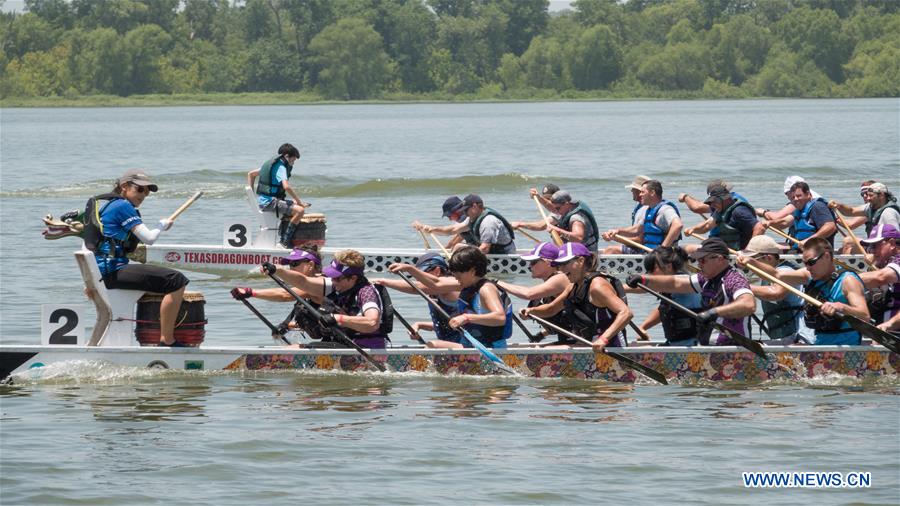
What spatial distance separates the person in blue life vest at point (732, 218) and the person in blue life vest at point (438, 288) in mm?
5476

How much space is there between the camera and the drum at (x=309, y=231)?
2312 centimetres

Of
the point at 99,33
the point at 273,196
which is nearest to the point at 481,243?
the point at 273,196

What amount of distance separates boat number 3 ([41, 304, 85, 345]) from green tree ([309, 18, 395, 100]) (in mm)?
113324

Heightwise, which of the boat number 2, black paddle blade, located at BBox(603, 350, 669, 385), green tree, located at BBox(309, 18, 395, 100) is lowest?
green tree, located at BBox(309, 18, 395, 100)

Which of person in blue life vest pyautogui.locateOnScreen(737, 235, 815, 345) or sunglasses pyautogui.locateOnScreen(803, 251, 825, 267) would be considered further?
person in blue life vest pyautogui.locateOnScreen(737, 235, 815, 345)

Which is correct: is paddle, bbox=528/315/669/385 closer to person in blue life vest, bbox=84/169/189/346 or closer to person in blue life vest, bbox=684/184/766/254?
person in blue life vest, bbox=84/169/189/346

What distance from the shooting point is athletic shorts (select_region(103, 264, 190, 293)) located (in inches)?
545

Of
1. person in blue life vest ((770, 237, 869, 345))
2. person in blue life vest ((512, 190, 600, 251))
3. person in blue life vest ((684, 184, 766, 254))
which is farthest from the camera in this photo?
person in blue life vest ((684, 184, 766, 254))

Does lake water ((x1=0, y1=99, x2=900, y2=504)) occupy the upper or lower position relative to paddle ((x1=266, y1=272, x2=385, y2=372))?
lower

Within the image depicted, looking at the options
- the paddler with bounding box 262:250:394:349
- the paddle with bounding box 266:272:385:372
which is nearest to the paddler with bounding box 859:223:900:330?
the paddler with bounding box 262:250:394:349

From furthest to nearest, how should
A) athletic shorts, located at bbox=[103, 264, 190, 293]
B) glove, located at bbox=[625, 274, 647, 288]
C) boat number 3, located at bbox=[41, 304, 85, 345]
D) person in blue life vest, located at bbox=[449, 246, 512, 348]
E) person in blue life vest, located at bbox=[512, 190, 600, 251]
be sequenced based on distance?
person in blue life vest, located at bbox=[512, 190, 600, 251] < boat number 3, located at bbox=[41, 304, 85, 345] < athletic shorts, located at bbox=[103, 264, 190, 293] < person in blue life vest, located at bbox=[449, 246, 512, 348] < glove, located at bbox=[625, 274, 647, 288]

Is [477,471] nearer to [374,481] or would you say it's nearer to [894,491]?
[374,481]

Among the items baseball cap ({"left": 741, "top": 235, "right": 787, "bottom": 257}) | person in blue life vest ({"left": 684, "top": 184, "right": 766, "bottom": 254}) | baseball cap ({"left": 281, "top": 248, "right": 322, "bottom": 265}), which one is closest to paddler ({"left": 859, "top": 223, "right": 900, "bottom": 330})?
baseball cap ({"left": 741, "top": 235, "right": 787, "bottom": 257})

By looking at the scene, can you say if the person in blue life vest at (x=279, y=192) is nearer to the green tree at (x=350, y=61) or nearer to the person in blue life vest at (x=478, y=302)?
the person in blue life vest at (x=478, y=302)
